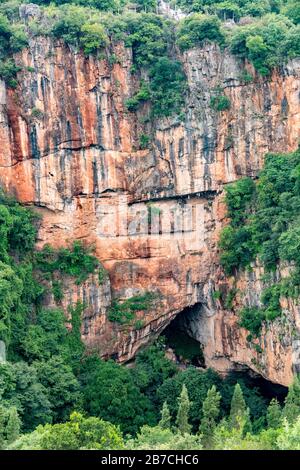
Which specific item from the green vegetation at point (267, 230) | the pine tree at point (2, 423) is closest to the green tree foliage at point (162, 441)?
the pine tree at point (2, 423)

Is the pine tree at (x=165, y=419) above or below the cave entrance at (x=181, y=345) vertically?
below

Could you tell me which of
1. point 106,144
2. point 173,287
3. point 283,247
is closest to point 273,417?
point 283,247

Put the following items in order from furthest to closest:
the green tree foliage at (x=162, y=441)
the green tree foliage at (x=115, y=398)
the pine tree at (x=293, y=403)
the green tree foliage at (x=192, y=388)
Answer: the green tree foliage at (x=192, y=388), the green tree foliage at (x=115, y=398), the pine tree at (x=293, y=403), the green tree foliage at (x=162, y=441)

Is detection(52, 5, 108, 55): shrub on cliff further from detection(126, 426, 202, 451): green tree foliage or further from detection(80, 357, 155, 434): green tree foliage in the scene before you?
detection(126, 426, 202, 451): green tree foliage

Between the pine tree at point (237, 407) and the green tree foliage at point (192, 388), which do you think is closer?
the pine tree at point (237, 407)

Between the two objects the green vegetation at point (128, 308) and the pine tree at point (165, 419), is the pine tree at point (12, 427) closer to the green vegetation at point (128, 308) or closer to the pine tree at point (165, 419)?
the pine tree at point (165, 419)

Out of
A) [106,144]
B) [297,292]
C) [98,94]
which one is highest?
[98,94]
